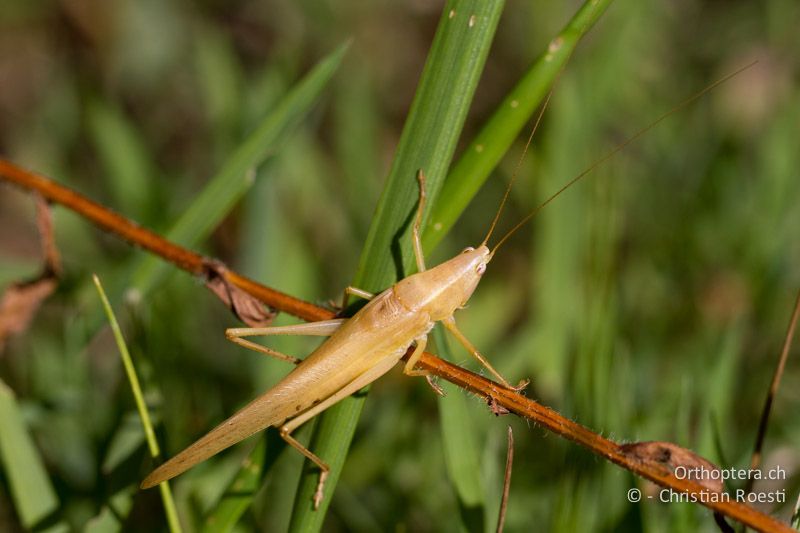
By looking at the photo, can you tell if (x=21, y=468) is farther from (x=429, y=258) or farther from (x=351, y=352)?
(x=429, y=258)

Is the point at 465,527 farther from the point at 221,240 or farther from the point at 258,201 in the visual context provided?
the point at 221,240

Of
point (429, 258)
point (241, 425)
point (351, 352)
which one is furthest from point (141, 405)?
point (429, 258)

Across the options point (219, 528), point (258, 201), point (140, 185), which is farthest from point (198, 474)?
point (140, 185)

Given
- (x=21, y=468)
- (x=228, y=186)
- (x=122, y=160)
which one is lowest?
(x=21, y=468)

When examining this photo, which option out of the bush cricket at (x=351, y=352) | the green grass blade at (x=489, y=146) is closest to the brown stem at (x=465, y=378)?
the bush cricket at (x=351, y=352)

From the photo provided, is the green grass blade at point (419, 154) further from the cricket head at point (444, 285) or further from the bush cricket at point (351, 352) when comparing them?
the cricket head at point (444, 285)

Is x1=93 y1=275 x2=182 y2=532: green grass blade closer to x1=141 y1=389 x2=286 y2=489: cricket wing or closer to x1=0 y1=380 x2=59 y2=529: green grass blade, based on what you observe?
x1=141 y1=389 x2=286 y2=489: cricket wing
